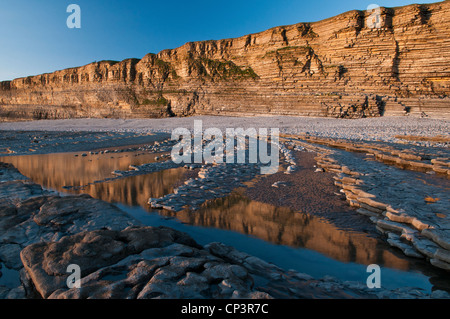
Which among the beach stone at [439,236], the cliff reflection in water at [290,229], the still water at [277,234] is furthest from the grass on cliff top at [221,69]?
the beach stone at [439,236]

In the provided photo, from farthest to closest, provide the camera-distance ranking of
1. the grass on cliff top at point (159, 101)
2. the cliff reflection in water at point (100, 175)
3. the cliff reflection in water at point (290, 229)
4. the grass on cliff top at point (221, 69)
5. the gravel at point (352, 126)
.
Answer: the grass on cliff top at point (159, 101), the grass on cliff top at point (221, 69), the gravel at point (352, 126), the cliff reflection in water at point (100, 175), the cliff reflection in water at point (290, 229)

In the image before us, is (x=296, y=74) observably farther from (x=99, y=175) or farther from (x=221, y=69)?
(x=99, y=175)

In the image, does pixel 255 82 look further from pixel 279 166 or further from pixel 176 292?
pixel 176 292

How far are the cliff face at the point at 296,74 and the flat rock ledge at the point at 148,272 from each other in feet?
95.6

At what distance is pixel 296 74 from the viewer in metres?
33.9

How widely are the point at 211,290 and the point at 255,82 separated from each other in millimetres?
37278

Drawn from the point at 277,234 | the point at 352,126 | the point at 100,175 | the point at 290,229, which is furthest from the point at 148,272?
the point at 352,126

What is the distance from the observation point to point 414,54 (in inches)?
1074

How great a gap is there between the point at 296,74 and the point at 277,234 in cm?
3270

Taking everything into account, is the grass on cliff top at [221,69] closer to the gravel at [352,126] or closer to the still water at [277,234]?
the gravel at [352,126]

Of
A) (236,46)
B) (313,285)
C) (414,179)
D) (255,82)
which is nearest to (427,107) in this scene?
(255,82)

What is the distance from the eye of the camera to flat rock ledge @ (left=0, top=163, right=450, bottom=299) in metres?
2.59

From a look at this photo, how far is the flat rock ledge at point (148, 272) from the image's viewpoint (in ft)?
8.48
